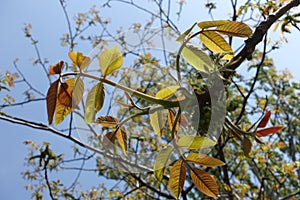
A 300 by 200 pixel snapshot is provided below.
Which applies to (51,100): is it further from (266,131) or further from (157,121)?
(266,131)

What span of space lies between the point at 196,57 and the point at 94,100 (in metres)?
A: 0.09

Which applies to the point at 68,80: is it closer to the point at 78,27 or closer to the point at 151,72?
the point at 151,72

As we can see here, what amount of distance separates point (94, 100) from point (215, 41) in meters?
0.11

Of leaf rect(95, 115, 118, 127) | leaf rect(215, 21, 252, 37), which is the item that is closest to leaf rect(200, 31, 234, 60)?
leaf rect(215, 21, 252, 37)

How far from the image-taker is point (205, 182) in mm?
287

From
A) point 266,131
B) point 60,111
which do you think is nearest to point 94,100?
point 60,111

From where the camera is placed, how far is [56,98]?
253 mm

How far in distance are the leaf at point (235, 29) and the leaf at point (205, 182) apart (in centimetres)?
12

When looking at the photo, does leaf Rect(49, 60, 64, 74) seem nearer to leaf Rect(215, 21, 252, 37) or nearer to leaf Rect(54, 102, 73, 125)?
leaf Rect(54, 102, 73, 125)

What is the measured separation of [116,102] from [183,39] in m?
0.11

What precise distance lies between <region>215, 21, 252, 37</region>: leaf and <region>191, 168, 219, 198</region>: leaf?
4.7 inches

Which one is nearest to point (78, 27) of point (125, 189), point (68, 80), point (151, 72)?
point (125, 189)

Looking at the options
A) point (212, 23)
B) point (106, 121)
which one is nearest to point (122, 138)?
point (106, 121)

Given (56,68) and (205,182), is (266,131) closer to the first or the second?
(205,182)
